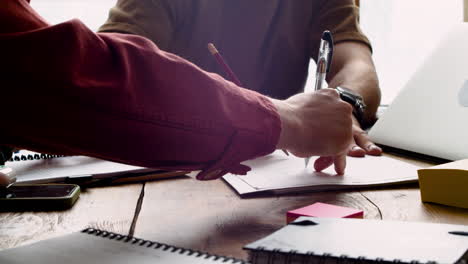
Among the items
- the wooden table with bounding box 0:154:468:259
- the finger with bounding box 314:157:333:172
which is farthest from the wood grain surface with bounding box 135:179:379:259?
the finger with bounding box 314:157:333:172

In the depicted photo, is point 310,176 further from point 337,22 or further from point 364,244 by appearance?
point 337,22

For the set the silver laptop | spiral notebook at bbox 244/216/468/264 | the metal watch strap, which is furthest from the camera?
the metal watch strap

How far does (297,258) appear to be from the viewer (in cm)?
41

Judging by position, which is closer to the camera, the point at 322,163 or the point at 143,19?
the point at 322,163

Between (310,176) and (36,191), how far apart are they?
17.1 inches

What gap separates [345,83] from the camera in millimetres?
1278

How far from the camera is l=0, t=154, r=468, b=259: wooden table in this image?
561 mm

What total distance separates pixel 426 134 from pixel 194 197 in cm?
51

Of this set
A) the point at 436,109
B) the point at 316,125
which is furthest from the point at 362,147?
the point at 316,125

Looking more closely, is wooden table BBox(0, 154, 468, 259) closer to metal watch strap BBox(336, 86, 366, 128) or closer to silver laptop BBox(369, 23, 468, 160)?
Result: silver laptop BBox(369, 23, 468, 160)

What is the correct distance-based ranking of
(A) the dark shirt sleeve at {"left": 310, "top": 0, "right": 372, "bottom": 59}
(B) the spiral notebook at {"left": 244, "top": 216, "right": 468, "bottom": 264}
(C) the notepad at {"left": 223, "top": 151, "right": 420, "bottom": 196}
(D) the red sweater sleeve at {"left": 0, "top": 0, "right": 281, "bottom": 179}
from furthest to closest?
(A) the dark shirt sleeve at {"left": 310, "top": 0, "right": 372, "bottom": 59} < (C) the notepad at {"left": 223, "top": 151, "right": 420, "bottom": 196} < (D) the red sweater sleeve at {"left": 0, "top": 0, "right": 281, "bottom": 179} < (B) the spiral notebook at {"left": 244, "top": 216, "right": 468, "bottom": 264}

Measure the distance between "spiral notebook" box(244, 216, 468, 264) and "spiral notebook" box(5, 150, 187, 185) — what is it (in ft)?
1.44

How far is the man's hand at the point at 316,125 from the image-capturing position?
71cm

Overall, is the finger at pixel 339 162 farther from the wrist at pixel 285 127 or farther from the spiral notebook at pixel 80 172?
the spiral notebook at pixel 80 172
